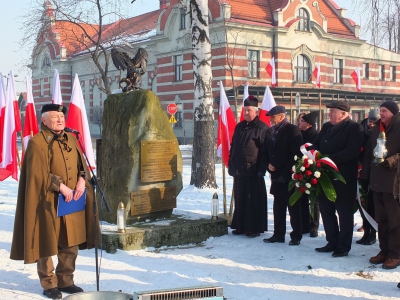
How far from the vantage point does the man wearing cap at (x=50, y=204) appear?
189 inches

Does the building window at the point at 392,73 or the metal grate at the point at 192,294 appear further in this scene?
the building window at the point at 392,73

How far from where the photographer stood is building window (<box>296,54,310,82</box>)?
35188 mm

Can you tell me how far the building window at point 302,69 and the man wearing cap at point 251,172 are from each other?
2843 cm

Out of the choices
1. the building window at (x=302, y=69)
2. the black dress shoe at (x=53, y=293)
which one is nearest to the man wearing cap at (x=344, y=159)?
the black dress shoe at (x=53, y=293)

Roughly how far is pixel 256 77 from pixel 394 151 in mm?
28055

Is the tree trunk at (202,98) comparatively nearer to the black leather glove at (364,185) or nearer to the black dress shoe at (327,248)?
the black leather glove at (364,185)

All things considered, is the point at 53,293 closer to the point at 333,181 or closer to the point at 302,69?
the point at 333,181

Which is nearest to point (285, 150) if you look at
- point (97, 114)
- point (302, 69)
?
point (302, 69)

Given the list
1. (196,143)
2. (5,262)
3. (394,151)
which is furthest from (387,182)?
(196,143)

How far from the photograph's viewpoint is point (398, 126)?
5.80 metres

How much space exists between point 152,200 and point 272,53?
27.8 metres

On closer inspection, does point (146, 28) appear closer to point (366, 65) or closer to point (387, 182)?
point (366, 65)

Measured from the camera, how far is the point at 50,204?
4.89 metres

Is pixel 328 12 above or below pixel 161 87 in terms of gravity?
above
